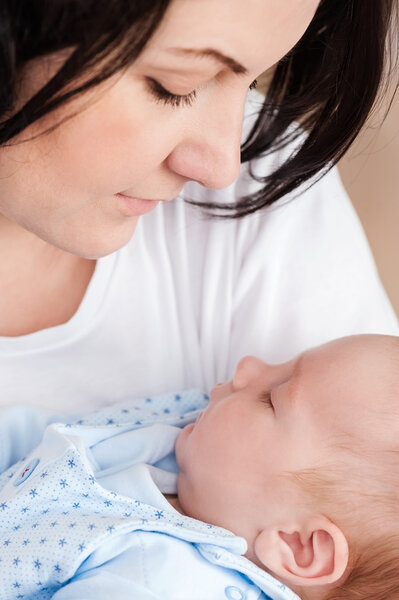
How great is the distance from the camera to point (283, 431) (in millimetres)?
1088

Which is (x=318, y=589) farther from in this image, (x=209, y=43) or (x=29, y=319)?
(x=209, y=43)

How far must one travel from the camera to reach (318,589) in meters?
1.06

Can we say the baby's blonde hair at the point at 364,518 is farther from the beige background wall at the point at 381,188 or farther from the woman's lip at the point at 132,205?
the beige background wall at the point at 381,188

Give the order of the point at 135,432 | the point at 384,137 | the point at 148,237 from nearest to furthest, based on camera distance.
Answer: the point at 135,432 < the point at 148,237 < the point at 384,137

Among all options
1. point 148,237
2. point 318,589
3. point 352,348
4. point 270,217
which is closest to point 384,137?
point 270,217

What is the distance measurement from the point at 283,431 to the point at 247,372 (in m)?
0.13

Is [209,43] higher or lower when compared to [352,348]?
higher

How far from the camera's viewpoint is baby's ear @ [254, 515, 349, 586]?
1021 mm

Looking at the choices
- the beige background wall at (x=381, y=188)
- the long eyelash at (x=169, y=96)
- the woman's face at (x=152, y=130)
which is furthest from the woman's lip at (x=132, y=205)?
the beige background wall at (x=381, y=188)

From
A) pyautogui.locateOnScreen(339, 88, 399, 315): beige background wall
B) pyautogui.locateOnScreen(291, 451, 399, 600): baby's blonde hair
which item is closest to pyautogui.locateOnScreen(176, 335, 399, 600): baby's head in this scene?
pyautogui.locateOnScreen(291, 451, 399, 600): baby's blonde hair

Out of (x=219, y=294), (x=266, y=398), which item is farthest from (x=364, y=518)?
(x=219, y=294)

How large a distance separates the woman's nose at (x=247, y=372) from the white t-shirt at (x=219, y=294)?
0.14 metres

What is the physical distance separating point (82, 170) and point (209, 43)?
21cm

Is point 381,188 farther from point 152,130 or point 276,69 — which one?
point 152,130
